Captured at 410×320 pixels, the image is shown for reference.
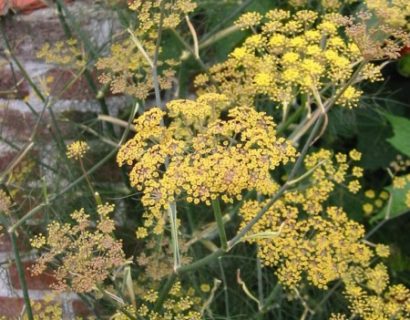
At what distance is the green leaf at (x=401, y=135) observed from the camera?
3.30 ft

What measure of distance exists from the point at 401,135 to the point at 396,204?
10 centimetres

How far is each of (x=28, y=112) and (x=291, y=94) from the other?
1.80ft

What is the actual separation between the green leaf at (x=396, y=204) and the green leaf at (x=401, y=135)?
52 mm

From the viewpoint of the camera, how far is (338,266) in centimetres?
90

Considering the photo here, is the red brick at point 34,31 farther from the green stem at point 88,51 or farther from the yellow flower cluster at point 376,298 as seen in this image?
the yellow flower cluster at point 376,298

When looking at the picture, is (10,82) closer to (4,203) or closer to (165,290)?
(4,203)

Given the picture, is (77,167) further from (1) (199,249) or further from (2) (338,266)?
(2) (338,266)

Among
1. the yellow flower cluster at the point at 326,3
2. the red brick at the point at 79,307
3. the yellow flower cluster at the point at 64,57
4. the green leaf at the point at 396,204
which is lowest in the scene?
the red brick at the point at 79,307

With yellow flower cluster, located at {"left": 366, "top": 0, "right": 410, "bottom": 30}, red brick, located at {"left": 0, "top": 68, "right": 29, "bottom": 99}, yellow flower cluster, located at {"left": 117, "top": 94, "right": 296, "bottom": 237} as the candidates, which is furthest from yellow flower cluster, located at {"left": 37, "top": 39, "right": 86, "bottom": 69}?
yellow flower cluster, located at {"left": 366, "top": 0, "right": 410, "bottom": 30}

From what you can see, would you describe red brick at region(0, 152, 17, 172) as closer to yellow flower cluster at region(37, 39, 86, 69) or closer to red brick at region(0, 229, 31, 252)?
red brick at region(0, 229, 31, 252)

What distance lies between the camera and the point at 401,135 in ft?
3.38

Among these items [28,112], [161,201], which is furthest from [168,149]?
[28,112]

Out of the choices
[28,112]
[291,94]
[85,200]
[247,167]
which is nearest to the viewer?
[247,167]

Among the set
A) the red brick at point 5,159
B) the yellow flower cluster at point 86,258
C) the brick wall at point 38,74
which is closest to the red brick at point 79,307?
the brick wall at point 38,74
